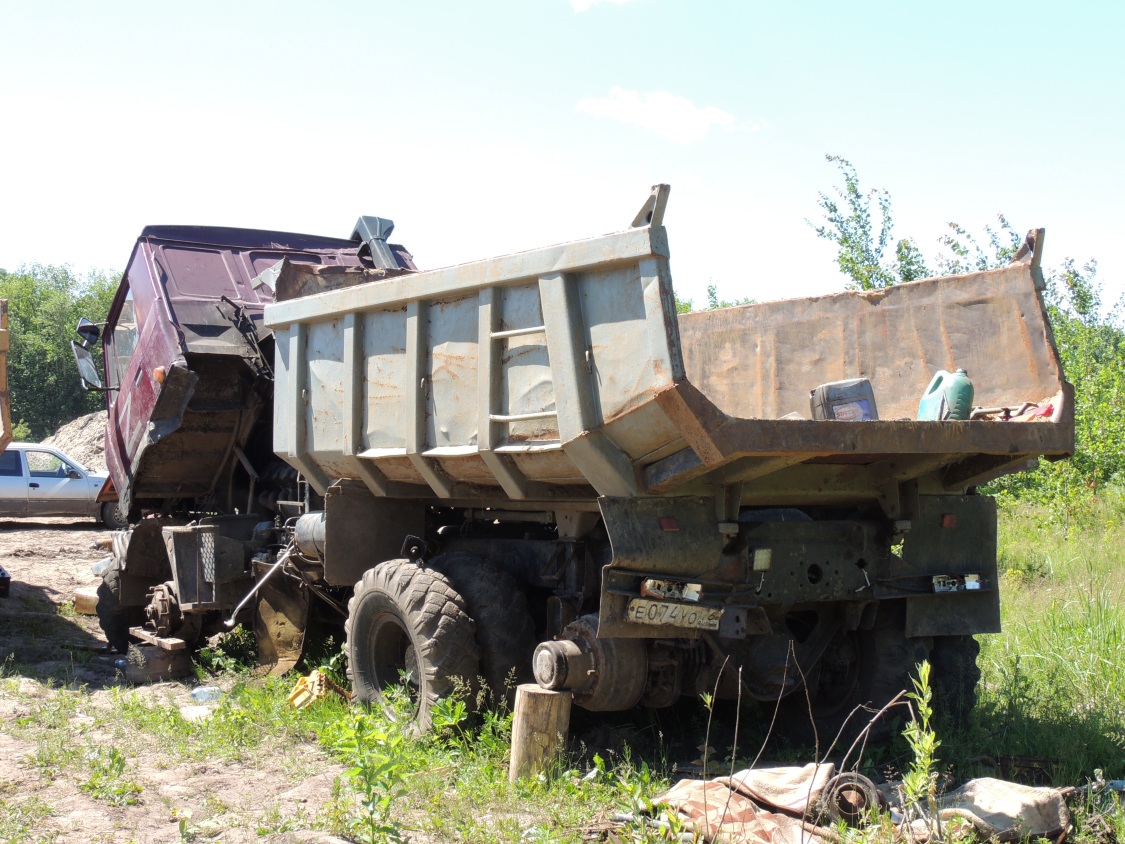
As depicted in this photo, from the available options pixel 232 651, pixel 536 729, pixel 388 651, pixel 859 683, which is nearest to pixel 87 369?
pixel 232 651

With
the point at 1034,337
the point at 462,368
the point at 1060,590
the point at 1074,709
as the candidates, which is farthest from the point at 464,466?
the point at 1060,590

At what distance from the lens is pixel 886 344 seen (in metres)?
5.75

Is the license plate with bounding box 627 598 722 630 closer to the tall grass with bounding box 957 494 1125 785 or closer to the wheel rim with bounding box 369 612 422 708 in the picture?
the tall grass with bounding box 957 494 1125 785

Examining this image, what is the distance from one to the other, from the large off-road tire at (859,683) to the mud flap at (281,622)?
9.89 feet

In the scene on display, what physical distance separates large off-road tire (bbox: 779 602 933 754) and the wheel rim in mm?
1928

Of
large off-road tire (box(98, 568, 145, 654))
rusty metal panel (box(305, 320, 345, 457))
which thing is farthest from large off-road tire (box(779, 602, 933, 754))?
large off-road tire (box(98, 568, 145, 654))

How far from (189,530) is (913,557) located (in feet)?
15.1

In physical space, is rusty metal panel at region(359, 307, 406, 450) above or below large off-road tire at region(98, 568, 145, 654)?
above

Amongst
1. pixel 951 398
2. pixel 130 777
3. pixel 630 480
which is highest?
pixel 951 398

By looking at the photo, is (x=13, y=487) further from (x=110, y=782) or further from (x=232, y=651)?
(x=110, y=782)

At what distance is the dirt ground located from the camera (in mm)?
4129

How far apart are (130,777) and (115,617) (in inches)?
152

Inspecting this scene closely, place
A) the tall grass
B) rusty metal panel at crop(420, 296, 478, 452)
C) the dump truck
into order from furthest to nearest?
1. rusty metal panel at crop(420, 296, 478, 452)
2. the tall grass
3. the dump truck

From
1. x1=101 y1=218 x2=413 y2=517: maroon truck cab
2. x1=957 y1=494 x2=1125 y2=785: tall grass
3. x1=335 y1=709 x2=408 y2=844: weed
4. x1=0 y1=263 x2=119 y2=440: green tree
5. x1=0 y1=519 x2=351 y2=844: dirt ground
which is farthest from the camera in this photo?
x1=0 y1=263 x2=119 y2=440: green tree
